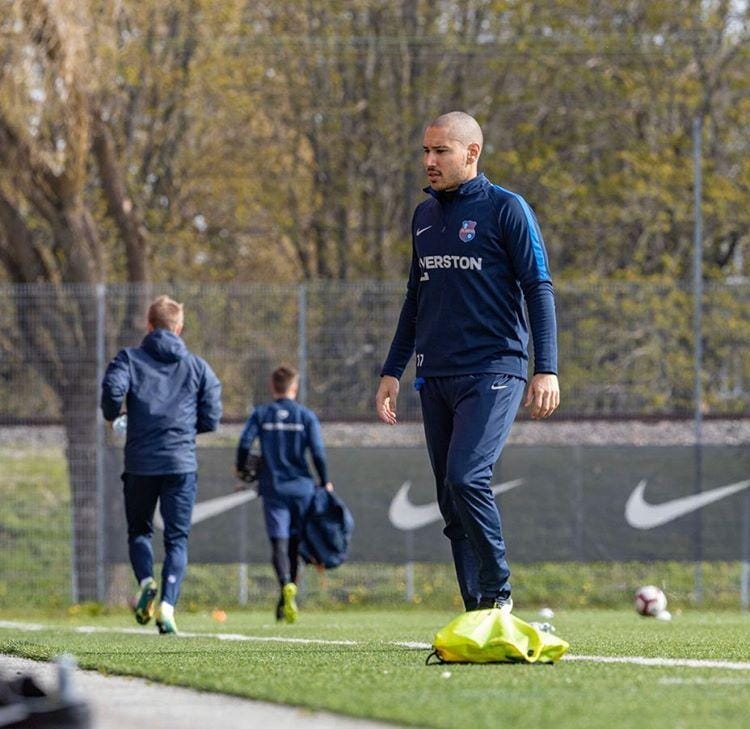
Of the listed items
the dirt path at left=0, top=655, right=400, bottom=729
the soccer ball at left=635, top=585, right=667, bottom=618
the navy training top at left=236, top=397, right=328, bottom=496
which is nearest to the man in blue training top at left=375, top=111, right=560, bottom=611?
the dirt path at left=0, top=655, right=400, bottom=729

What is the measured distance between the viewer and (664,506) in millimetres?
17516

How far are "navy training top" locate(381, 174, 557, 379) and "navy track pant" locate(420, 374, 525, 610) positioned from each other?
67 millimetres

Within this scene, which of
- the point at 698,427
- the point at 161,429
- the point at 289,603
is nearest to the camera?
the point at 161,429

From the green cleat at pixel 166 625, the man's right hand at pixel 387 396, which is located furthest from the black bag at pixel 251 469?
the man's right hand at pixel 387 396

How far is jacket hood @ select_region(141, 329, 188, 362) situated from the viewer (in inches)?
423

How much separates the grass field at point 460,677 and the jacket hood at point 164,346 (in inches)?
87.0

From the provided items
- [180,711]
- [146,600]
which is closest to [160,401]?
[146,600]

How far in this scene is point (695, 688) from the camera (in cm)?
532

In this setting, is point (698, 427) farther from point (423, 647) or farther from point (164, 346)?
point (423, 647)

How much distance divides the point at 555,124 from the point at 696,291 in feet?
27.0

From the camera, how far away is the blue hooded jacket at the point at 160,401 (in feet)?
34.8

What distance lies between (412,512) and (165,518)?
22.2 feet

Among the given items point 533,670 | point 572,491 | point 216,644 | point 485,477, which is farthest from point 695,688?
point 572,491

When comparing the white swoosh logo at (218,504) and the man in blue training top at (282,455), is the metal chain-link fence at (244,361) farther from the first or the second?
the man in blue training top at (282,455)
